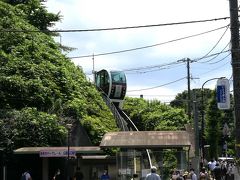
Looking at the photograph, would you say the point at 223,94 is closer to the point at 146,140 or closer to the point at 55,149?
the point at 146,140

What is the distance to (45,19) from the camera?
53.7m

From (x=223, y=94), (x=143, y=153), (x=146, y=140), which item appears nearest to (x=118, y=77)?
(x=143, y=153)

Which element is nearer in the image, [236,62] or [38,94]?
[236,62]

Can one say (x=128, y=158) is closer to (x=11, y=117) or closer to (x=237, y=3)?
(x=11, y=117)

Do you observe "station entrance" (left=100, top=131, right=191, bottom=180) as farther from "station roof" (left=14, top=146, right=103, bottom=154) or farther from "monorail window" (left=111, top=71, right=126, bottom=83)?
"monorail window" (left=111, top=71, right=126, bottom=83)

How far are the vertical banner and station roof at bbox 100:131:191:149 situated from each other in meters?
7.08

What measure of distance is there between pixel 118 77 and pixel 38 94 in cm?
2707

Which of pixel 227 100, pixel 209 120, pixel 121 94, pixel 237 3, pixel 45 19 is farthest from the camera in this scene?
pixel 209 120

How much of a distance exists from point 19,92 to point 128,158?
11.6m

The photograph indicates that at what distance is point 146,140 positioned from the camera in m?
29.1

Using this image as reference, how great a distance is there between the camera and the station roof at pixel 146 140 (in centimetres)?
2845

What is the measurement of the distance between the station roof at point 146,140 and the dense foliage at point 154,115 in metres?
37.0

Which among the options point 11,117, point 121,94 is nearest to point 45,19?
point 121,94

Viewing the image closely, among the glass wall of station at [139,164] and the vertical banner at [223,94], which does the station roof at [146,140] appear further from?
the vertical banner at [223,94]
